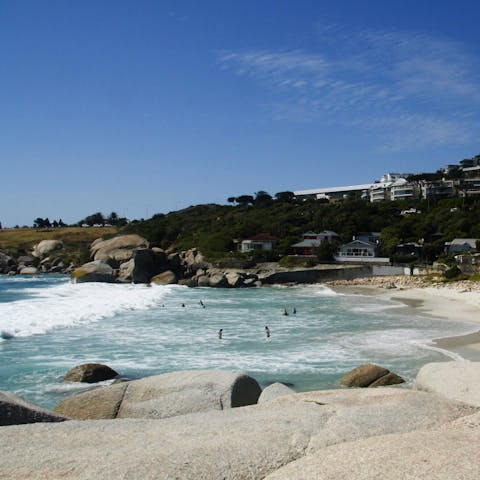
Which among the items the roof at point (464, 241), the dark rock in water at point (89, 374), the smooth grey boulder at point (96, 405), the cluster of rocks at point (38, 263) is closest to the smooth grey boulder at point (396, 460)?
the smooth grey boulder at point (96, 405)

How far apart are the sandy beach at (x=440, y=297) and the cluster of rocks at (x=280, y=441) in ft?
51.6

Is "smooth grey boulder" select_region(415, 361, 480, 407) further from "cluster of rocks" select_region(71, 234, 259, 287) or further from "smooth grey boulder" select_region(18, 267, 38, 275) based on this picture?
"smooth grey boulder" select_region(18, 267, 38, 275)

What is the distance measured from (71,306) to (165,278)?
23.8 m

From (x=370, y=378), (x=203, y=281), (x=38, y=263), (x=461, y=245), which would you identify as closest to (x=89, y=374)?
(x=370, y=378)

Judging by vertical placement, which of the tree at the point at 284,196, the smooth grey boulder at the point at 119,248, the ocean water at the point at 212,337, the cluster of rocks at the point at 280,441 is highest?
the tree at the point at 284,196

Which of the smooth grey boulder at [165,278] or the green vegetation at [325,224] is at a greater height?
the green vegetation at [325,224]

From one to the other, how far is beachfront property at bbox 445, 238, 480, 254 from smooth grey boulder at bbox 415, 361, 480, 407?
58.4 meters

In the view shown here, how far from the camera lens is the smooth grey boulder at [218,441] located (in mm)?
5781

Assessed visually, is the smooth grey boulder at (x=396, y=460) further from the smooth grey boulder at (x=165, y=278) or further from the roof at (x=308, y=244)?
the roof at (x=308, y=244)

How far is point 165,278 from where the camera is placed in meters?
65.4

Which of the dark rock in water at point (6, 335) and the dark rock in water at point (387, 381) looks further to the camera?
the dark rock in water at point (6, 335)

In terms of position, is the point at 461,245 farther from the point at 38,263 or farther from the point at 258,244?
the point at 38,263

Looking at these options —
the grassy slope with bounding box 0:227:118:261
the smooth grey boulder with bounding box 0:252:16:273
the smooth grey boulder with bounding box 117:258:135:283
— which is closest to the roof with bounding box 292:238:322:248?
the smooth grey boulder with bounding box 117:258:135:283

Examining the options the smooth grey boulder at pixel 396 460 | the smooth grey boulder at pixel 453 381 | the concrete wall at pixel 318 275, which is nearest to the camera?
the smooth grey boulder at pixel 396 460
